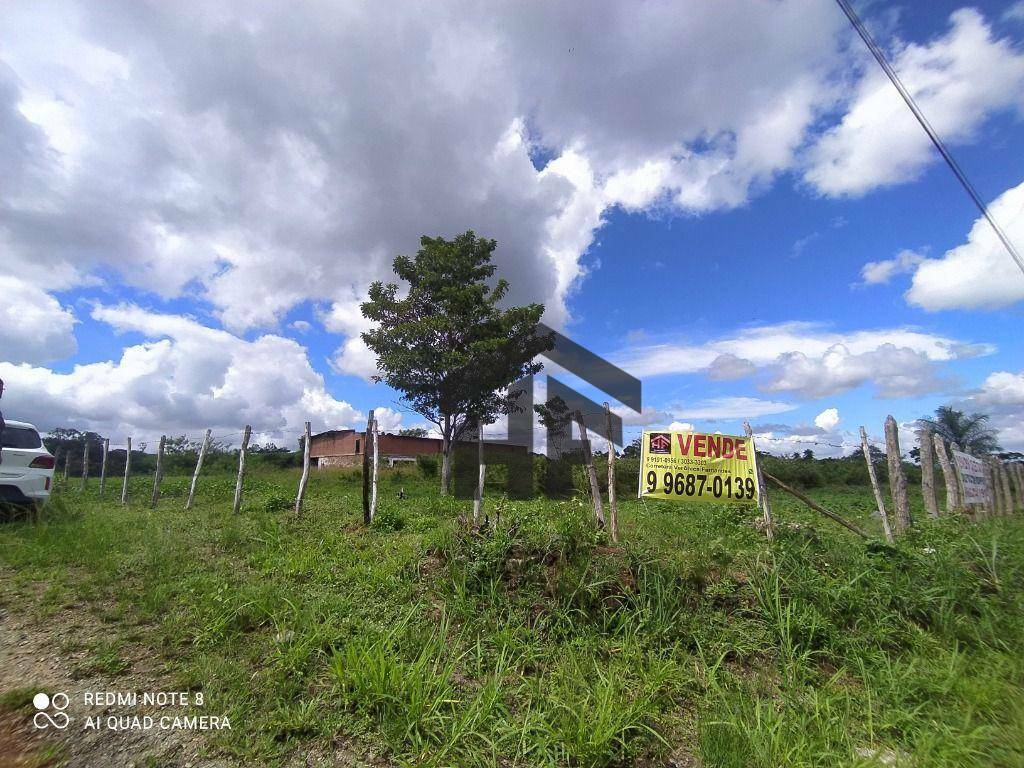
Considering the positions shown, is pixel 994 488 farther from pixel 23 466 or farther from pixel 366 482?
pixel 23 466

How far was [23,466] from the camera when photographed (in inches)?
256

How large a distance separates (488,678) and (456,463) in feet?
51.1

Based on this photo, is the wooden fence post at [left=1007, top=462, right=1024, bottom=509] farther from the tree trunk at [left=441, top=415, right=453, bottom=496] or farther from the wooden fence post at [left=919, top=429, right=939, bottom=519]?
the tree trunk at [left=441, top=415, right=453, bottom=496]

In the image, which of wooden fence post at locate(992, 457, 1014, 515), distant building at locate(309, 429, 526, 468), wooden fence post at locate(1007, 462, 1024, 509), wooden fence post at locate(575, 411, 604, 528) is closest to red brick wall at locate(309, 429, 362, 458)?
distant building at locate(309, 429, 526, 468)

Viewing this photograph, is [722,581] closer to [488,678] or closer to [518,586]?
[518,586]

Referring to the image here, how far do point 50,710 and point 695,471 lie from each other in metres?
6.13

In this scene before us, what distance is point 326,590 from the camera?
4395 mm

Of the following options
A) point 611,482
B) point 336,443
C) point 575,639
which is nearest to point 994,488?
point 611,482

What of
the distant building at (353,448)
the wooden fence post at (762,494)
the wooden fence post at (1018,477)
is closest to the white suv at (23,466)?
the wooden fence post at (762,494)

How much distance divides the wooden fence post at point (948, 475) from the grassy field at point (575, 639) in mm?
3899

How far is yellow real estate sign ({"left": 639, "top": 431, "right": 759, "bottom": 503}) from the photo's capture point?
6316 millimetres

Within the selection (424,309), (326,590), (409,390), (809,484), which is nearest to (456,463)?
(409,390)

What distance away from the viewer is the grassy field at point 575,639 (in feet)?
8.74

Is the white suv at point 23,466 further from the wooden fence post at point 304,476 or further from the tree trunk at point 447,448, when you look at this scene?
the tree trunk at point 447,448
